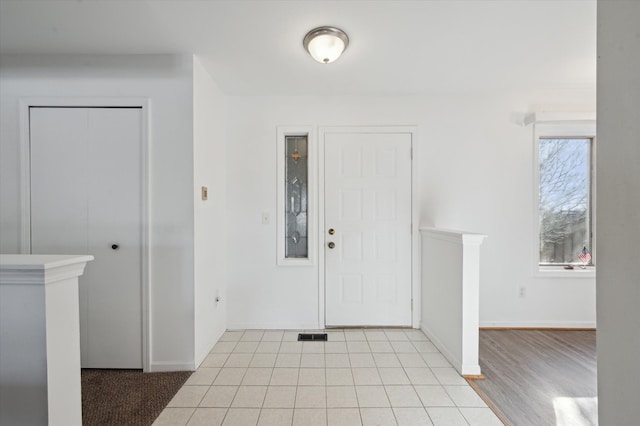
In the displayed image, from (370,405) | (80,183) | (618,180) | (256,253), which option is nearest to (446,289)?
(370,405)

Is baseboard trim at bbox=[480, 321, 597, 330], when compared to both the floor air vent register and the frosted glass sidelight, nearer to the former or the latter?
the floor air vent register

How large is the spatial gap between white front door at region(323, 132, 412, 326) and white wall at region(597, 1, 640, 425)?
7.84 feet

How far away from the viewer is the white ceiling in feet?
5.94

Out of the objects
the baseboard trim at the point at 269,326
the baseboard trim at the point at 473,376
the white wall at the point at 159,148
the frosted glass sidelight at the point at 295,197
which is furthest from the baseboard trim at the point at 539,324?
the white wall at the point at 159,148

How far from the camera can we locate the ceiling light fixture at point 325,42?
6.56 feet

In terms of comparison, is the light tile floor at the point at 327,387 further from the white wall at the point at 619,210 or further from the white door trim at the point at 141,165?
the white wall at the point at 619,210

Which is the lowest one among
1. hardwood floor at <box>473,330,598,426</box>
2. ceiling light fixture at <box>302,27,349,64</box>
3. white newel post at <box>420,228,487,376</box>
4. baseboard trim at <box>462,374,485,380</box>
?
hardwood floor at <box>473,330,598,426</box>

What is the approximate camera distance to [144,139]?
2.29 metres

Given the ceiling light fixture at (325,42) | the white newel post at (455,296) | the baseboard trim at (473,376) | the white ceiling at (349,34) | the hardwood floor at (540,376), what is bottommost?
the hardwood floor at (540,376)

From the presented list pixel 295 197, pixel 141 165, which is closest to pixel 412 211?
pixel 295 197

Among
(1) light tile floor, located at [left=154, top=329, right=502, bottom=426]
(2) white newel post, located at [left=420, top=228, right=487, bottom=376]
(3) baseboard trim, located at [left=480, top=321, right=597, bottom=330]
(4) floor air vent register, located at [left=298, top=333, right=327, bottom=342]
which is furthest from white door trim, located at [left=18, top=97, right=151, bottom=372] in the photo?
(3) baseboard trim, located at [left=480, top=321, right=597, bottom=330]

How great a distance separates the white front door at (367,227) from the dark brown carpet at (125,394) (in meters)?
1.53

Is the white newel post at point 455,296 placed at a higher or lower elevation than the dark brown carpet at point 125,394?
higher

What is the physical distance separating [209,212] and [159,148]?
650mm
